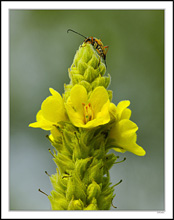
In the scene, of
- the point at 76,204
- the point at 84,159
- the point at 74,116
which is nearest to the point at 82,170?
the point at 84,159

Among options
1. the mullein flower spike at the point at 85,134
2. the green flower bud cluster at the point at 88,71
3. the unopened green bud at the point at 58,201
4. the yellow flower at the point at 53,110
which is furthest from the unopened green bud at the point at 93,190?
the green flower bud cluster at the point at 88,71

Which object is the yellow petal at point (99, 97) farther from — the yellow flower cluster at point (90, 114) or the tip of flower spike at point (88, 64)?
the tip of flower spike at point (88, 64)

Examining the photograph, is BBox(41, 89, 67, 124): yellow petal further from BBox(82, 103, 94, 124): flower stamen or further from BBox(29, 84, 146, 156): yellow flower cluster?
BBox(82, 103, 94, 124): flower stamen

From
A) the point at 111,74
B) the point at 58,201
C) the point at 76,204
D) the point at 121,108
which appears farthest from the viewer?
the point at 111,74

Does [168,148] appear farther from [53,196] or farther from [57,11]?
[57,11]

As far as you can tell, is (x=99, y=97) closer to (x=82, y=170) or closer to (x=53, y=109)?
(x=53, y=109)

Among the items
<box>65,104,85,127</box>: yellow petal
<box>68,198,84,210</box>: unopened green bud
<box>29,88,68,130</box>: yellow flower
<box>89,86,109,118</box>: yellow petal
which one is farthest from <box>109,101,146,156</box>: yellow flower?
<box>68,198,84,210</box>: unopened green bud
